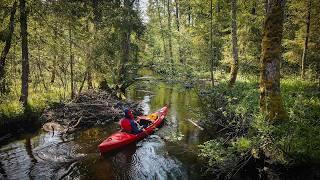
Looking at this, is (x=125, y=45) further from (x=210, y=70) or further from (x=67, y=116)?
(x=67, y=116)

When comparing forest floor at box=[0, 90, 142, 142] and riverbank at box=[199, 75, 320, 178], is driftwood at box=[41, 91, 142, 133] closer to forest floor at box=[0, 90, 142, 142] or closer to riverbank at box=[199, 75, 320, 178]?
forest floor at box=[0, 90, 142, 142]

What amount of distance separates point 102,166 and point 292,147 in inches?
242

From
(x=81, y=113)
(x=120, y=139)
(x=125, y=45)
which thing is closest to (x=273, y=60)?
(x=120, y=139)

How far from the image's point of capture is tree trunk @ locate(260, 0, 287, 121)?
8.44 metres

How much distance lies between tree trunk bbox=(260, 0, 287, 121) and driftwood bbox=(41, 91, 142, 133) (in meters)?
9.18

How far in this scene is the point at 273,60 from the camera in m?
8.50

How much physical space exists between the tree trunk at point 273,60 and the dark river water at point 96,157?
293cm

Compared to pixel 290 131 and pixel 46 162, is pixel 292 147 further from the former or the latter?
pixel 46 162

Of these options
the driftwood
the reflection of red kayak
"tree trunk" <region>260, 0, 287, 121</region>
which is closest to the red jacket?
the reflection of red kayak

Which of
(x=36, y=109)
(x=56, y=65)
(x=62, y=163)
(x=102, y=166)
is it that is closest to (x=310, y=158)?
(x=102, y=166)

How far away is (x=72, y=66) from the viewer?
17.5 m

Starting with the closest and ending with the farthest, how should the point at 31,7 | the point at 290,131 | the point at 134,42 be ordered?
the point at 290,131 → the point at 31,7 → the point at 134,42

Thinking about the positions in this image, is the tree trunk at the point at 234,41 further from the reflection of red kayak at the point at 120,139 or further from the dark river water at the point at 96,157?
the reflection of red kayak at the point at 120,139

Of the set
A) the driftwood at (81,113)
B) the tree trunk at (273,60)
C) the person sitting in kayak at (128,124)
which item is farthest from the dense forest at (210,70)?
the person sitting in kayak at (128,124)
